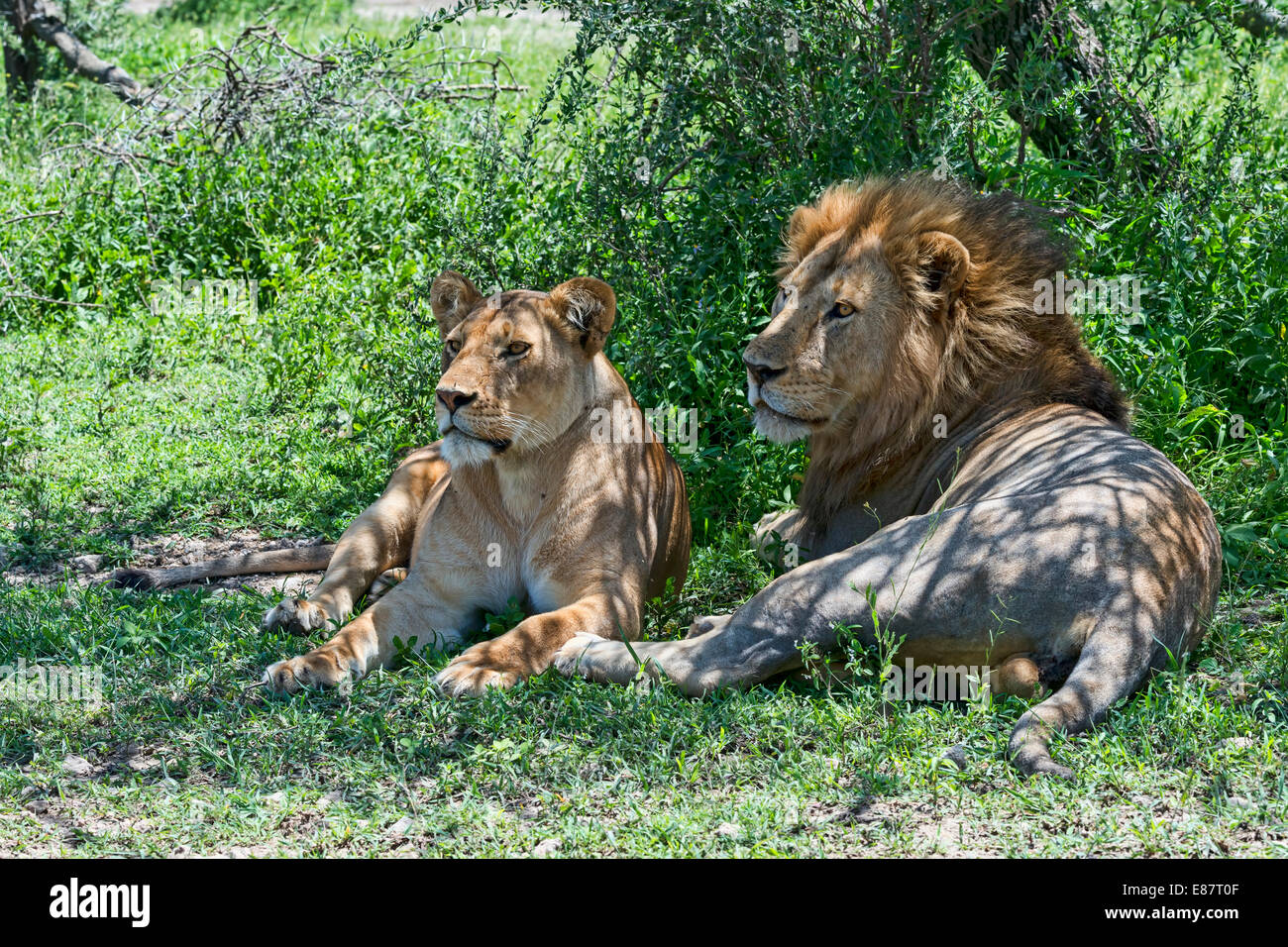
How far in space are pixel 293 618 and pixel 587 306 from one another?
4.81 feet

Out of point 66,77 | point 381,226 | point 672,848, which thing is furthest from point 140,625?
point 66,77

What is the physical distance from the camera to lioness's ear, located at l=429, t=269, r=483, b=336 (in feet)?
16.6

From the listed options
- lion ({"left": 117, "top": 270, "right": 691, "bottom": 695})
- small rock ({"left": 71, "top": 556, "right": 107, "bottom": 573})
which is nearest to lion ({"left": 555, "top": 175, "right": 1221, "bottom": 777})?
lion ({"left": 117, "top": 270, "right": 691, "bottom": 695})

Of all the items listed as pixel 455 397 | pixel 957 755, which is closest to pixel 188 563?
pixel 455 397

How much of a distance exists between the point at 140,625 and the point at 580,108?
117 inches

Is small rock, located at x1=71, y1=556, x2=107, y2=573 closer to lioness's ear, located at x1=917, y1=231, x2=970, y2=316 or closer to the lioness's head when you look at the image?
the lioness's head

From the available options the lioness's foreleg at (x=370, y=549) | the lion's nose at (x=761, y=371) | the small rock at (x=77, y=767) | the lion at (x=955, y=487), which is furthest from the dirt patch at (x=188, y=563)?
the lion's nose at (x=761, y=371)

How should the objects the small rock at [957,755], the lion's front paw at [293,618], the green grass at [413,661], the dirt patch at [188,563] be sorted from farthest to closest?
the dirt patch at [188,563] → the lion's front paw at [293,618] → the small rock at [957,755] → the green grass at [413,661]

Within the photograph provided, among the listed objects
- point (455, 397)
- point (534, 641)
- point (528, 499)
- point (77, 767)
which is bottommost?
Answer: point (77, 767)

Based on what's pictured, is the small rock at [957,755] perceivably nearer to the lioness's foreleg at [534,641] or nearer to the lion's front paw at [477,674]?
the lioness's foreleg at [534,641]

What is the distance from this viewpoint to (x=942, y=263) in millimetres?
4898

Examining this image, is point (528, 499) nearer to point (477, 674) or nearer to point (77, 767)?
point (477, 674)

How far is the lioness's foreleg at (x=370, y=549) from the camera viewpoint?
16.4 feet

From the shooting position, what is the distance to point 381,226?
875 cm
